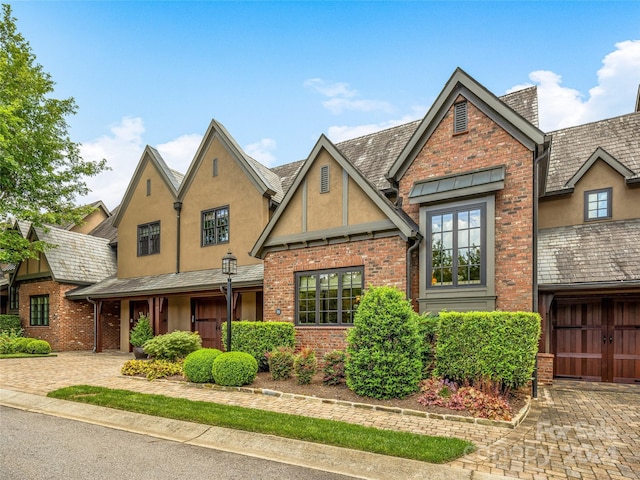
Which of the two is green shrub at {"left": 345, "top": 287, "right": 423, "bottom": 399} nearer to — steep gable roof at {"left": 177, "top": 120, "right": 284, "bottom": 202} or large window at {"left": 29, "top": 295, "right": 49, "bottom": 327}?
steep gable roof at {"left": 177, "top": 120, "right": 284, "bottom": 202}

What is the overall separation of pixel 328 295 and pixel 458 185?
4397 mm

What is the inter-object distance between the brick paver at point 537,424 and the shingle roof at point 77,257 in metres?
8.41

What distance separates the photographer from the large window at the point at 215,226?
15953 mm

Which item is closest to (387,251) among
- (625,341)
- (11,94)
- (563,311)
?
(563,311)

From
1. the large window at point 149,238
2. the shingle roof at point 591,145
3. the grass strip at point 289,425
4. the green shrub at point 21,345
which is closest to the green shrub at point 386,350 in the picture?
the grass strip at point 289,425

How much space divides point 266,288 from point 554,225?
8728 mm

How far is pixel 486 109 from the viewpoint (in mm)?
9992

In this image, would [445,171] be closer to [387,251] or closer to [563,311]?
[387,251]

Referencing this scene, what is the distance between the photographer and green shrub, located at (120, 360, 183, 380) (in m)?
10.9

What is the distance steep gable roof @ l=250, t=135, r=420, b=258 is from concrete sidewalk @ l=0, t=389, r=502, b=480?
5660 mm

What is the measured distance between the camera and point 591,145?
12.9 m

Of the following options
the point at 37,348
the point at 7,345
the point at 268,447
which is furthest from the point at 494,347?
the point at 7,345

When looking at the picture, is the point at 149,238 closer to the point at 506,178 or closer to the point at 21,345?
the point at 21,345

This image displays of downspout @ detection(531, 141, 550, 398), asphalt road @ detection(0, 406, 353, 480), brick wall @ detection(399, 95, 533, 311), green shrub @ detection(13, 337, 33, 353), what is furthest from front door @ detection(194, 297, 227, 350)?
downspout @ detection(531, 141, 550, 398)
